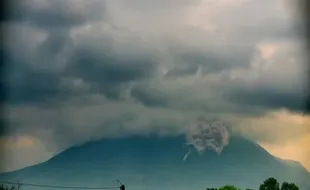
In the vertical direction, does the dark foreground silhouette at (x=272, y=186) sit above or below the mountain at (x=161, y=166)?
below

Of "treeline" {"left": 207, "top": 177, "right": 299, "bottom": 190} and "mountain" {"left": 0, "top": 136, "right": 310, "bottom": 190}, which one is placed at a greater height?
"mountain" {"left": 0, "top": 136, "right": 310, "bottom": 190}

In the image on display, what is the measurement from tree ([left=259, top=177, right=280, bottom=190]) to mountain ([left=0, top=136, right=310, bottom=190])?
31 millimetres

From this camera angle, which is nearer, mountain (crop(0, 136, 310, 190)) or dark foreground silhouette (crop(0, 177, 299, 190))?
mountain (crop(0, 136, 310, 190))

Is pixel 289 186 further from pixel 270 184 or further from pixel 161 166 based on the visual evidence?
pixel 161 166

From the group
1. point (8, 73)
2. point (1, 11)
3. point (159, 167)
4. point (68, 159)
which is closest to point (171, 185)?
point (159, 167)

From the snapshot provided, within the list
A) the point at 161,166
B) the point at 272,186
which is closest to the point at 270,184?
the point at 272,186

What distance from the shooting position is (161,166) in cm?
365

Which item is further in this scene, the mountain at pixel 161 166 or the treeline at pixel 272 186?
the treeline at pixel 272 186

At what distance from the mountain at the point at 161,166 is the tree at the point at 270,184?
0.03 meters

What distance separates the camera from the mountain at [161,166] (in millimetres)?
3543

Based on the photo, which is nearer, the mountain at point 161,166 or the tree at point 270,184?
the mountain at point 161,166

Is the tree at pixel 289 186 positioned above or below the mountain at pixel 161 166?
below

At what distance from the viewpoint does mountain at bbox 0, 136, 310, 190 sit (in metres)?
3.54

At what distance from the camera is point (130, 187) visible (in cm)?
363
